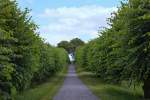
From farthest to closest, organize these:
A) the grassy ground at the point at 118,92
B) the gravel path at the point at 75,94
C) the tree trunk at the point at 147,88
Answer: the gravel path at the point at 75,94
the grassy ground at the point at 118,92
the tree trunk at the point at 147,88

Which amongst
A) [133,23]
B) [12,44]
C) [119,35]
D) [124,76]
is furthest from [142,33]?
[12,44]

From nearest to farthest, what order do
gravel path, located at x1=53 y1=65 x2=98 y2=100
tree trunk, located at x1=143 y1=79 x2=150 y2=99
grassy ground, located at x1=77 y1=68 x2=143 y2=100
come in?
tree trunk, located at x1=143 y1=79 x2=150 y2=99 < grassy ground, located at x1=77 y1=68 x2=143 y2=100 < gravel path, located at x1=53 y1=65 x2=98 y2=100

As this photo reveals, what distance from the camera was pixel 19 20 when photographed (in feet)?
95.2

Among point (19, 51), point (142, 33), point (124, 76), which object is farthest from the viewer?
point (124, 76)

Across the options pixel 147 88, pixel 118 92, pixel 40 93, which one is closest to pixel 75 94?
pixel 40 93

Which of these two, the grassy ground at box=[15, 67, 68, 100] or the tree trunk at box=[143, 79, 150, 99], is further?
the grassy ground at box=[15, 67, 68, 100]

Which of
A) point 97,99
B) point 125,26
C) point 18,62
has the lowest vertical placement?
point 97,99

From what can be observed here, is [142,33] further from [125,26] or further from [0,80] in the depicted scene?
[0,80]

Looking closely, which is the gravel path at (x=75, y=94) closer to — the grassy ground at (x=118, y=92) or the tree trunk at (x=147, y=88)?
the grassy ground at (x=118, y=92)

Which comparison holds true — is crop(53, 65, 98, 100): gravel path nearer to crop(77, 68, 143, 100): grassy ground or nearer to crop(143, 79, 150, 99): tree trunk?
crop(77, 68, 143, 100): grassy ground

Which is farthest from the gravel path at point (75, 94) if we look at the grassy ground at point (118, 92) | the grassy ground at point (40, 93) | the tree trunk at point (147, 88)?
the tree trunk at point (147, 88)

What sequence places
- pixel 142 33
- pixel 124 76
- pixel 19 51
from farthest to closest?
pixel 124 76 < pixel 19 51 < pixel 142 33

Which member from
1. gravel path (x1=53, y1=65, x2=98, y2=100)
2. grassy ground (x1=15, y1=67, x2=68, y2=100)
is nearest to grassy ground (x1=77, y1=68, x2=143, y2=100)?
gravel path (x1=53, y1=65, x2=98, y2=100)

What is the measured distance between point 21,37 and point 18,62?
4.90 feet
